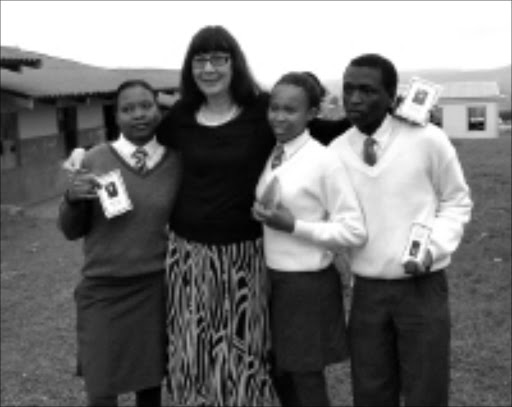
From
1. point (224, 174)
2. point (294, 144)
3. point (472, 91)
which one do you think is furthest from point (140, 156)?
point (472, 91)

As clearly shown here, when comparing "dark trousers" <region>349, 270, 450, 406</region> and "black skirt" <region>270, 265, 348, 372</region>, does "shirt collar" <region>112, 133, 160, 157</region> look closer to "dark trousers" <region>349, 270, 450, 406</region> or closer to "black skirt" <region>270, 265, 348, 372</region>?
"black skirt" <region>270, 265, 348, 372</region>

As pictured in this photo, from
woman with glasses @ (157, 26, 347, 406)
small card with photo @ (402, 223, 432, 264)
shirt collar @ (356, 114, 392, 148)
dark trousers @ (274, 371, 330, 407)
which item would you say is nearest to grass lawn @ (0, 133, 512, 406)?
dark trousers @ (274, 371, 330, 407)

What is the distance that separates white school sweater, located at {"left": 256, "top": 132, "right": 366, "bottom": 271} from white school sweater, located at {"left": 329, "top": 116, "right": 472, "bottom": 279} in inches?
2.4

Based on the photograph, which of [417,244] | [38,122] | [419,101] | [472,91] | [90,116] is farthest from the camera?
[472,91]

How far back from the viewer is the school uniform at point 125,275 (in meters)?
2.75

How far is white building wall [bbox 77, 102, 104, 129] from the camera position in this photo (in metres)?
15.2

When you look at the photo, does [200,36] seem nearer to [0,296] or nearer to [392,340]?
[392,340]

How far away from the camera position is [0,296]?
22.5 ft

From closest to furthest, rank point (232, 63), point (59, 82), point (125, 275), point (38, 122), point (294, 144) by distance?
point (294, 144) < point (232, 63) < point (125, 275) < point (38, 122) < point (59, 82)

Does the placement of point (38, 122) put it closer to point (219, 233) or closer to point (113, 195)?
point (113, 195)

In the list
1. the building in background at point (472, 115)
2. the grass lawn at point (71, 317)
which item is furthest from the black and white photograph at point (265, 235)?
the building in background at point (472, 115)

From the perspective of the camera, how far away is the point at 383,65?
2426mm

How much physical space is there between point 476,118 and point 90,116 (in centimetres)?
2286

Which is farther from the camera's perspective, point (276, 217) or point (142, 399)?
point (142, 399)
